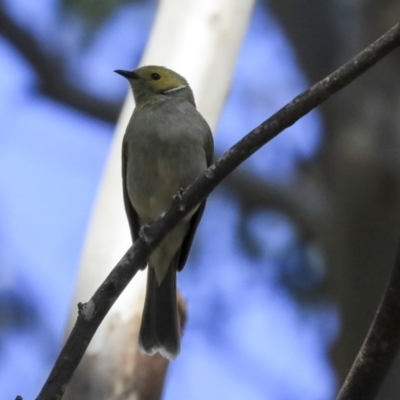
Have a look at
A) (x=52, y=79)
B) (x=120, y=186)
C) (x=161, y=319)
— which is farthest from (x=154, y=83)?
(x=52, y=79)

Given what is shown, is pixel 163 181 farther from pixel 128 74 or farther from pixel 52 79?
pixel 52 79

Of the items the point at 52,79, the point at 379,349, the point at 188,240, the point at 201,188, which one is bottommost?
the point at 379,349

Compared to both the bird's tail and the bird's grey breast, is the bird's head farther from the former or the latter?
the bird's tail

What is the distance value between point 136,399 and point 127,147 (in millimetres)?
1194

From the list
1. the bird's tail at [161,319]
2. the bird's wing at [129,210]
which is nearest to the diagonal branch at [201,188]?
the bird's tail at [161,319]

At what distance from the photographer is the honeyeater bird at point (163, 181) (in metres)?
3.88

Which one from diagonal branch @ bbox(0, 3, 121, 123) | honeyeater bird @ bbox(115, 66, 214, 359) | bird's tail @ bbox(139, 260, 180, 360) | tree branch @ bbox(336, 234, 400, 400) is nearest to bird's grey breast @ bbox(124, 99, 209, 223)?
honeyeater bird @ bbox(115, 66, 214, 359)

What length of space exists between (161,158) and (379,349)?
1996 mm

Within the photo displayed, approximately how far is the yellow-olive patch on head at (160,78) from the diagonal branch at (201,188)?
2.02m

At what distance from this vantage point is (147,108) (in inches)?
170

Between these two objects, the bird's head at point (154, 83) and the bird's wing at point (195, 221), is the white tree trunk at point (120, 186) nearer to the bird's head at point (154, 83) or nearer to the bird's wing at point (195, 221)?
the bird's head at point (154, 83)

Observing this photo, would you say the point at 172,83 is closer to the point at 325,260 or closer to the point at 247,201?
the point at 325,260

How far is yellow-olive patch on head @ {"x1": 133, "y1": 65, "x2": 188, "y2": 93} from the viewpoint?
177 inches

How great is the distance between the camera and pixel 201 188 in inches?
98.6
